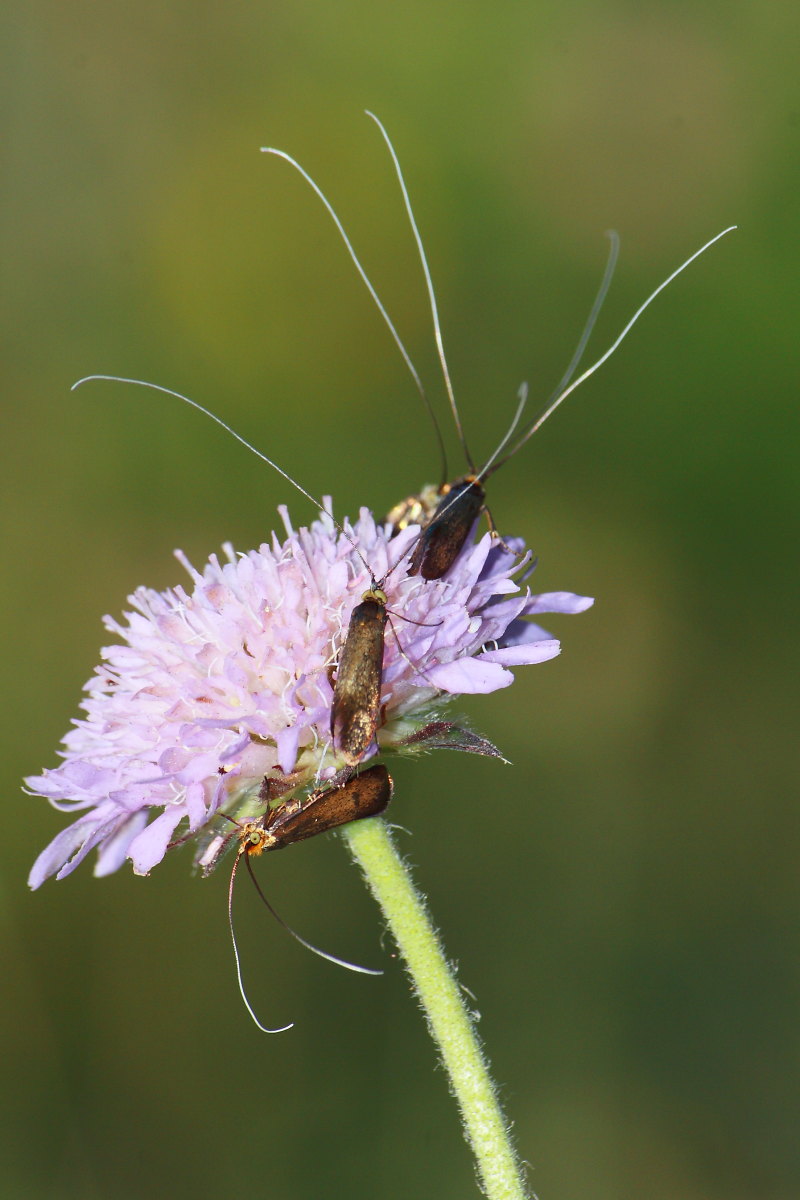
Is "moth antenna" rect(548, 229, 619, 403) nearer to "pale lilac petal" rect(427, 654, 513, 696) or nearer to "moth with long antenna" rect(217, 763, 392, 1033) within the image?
"pale lilac petal" rect(427, 654, 513, 696)

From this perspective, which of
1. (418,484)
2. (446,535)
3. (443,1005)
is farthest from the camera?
(418,484)

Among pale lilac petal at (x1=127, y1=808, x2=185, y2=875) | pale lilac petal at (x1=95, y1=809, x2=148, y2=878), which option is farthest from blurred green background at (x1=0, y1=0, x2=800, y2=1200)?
pale lilac petal at (x1=127, y1=808, x2=185, y2=875)

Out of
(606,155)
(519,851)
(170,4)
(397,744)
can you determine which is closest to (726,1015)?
(519,851)

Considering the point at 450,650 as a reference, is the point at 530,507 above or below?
above

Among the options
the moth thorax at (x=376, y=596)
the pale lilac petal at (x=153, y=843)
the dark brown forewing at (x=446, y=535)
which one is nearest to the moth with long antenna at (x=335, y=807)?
the pale lilac petal at (x=153, y=843)

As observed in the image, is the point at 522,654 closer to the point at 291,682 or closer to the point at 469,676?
the point at 469,676

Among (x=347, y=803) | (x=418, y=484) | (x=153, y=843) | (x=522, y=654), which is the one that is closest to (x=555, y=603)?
(x=522, y=654)

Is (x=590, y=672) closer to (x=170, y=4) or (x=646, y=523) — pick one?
(x=646, y=523)
